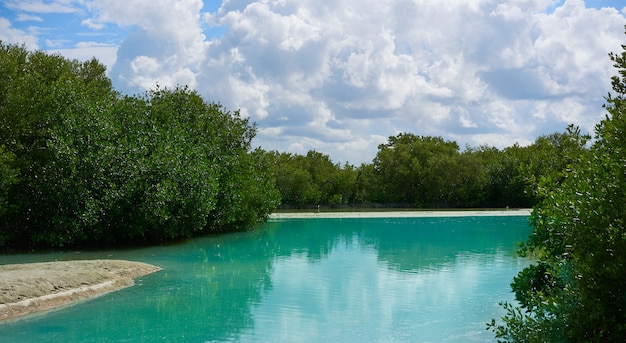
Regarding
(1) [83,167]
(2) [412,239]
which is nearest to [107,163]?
(1) [83,167]

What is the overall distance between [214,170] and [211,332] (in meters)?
19.6

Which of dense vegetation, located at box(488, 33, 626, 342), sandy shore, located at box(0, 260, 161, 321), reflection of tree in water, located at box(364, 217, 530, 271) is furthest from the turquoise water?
dense vegetation, located at box(488, 33, 626, 342)

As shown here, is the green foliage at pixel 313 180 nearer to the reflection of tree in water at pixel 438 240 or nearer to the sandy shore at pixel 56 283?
the reflection of tree in water at pixel 438 240

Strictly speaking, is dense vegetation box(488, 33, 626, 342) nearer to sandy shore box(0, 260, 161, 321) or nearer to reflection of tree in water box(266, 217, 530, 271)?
sandy shore box(0, 260, 161, 321)

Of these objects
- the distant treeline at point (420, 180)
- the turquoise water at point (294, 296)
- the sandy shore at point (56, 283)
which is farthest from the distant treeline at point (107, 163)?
the distant treeline at point (420, 180)

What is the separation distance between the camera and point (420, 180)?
7731 cm

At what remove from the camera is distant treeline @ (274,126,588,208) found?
72.5 metres

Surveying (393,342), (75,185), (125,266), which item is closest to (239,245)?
(75,185)

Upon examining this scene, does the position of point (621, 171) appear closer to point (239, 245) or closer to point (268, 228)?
point (239, 245)

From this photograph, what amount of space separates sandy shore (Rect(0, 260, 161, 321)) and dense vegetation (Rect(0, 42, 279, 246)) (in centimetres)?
608

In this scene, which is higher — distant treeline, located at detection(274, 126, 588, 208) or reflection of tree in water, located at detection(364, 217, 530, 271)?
distant treeline, located at detection(274, 126, 588, 208)

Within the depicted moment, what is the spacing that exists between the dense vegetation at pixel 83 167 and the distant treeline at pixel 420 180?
42787mm

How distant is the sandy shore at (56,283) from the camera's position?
539 inches

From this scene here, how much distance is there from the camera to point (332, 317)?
13594 millimetres
